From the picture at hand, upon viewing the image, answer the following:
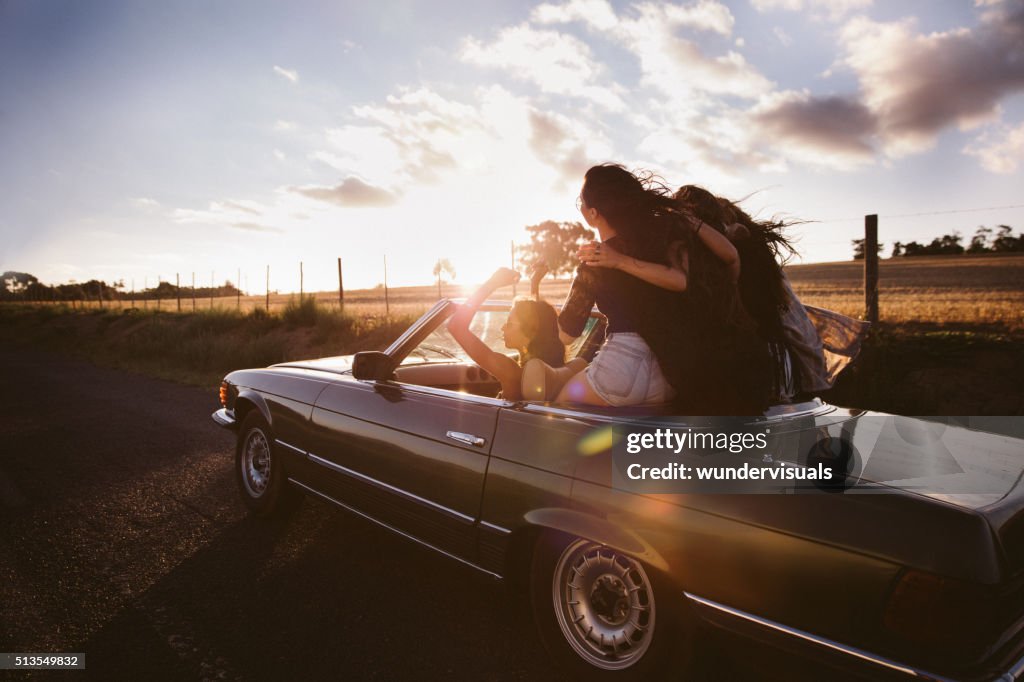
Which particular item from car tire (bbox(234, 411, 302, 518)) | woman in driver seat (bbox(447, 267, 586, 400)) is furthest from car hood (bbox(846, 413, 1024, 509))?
car tire (bbox(234, 411, 302, 518))

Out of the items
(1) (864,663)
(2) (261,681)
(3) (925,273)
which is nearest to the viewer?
(1) (864,663)

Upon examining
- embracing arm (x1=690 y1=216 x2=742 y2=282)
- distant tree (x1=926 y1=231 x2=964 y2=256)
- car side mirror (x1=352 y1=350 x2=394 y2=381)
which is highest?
distant tree (x1=926 y1=231 x2=964 y2=256)

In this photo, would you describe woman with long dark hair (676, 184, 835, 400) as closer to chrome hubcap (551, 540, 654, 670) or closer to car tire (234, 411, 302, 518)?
chrome hubcap (551, 540, 654, 670)

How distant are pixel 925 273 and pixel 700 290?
155 feet

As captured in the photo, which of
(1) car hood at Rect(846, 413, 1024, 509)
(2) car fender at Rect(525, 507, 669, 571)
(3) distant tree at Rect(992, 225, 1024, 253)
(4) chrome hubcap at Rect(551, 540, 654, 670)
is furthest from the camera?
(3) distant tree at Rect(992, 225, 1024, 253)

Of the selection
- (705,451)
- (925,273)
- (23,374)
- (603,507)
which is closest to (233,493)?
(603,507)

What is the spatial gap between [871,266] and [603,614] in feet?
27.1

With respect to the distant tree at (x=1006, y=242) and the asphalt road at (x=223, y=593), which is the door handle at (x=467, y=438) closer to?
the asphalt road at (x=223, y=593)

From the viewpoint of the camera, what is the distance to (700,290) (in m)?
2.18

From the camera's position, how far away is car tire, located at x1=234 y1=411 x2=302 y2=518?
3.68m

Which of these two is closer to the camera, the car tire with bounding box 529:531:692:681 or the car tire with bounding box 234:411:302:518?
the car tire with bounding box 529:531:692:681

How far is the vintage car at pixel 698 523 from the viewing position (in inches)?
56.2

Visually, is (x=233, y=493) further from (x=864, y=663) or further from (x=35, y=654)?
(x=864, y=663)

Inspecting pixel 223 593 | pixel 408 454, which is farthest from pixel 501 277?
pixel 223 593
